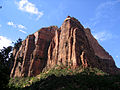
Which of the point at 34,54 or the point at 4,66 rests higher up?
the point at 34,54

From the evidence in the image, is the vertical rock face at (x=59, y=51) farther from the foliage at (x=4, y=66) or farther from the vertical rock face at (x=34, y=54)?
the foliage at (x=4, y=66)

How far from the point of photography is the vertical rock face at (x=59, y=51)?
49581mm

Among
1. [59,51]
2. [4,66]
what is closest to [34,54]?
[59,51]

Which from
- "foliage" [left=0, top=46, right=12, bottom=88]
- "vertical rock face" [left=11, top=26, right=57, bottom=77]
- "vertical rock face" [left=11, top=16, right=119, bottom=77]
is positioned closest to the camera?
"foliage" [left=0, top=46, right=12, bottom=88]

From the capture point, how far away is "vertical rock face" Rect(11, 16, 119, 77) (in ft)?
163

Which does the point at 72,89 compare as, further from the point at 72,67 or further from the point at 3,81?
the point at 72,67

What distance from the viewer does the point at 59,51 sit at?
58.8 m

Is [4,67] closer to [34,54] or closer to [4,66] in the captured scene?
[4,66]

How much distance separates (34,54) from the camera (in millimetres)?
66812

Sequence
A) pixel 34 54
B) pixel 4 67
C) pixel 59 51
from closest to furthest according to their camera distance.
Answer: pixel 4 67, pixel 59 51, pixel 34 54

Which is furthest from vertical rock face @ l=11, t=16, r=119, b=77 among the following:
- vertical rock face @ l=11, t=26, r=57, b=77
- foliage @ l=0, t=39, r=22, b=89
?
foliage @ l=0, t=39, r=22, b=89

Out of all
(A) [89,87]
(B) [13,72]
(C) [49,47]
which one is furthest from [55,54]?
(A) [89,87]

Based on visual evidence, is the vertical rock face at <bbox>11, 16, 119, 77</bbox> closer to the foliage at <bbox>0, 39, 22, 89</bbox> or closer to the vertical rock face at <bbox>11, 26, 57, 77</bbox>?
the vertical rock face at <bbox>11, 26, 57, 77</bbox>

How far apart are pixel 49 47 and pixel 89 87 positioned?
144 ft
